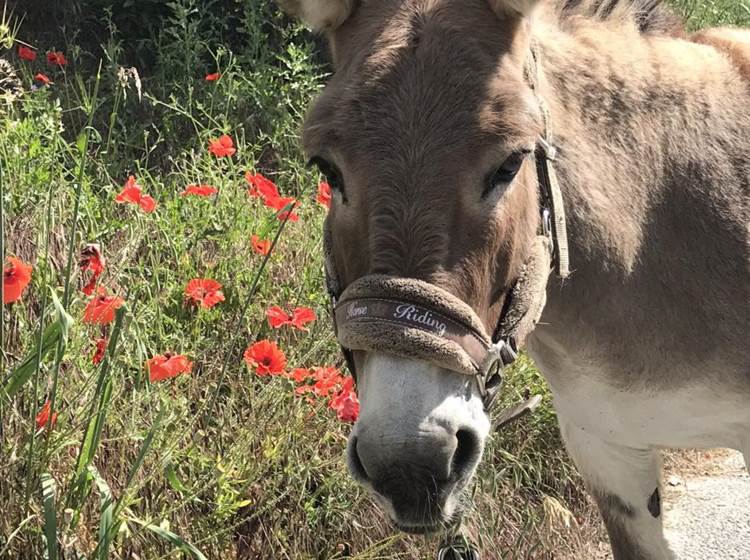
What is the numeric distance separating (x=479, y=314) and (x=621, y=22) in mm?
1054

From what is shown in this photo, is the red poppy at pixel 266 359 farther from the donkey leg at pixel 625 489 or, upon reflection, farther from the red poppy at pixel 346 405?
the donkey leg at pixel 625 489

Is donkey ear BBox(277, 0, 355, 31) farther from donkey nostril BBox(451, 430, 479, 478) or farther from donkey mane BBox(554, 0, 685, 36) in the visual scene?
donkey nostril BBox(451, 430, 479, 478)

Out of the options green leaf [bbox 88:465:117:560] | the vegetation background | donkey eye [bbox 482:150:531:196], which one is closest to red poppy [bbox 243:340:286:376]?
the vegetation background

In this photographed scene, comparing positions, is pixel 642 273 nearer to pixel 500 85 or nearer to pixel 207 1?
pixel 500 85

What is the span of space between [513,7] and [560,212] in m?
0.42

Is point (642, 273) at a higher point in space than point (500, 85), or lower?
lower

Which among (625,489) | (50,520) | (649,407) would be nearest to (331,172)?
(50,520)

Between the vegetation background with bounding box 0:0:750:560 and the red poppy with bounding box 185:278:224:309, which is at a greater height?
the red poppy with bounding box 185:278:224:309

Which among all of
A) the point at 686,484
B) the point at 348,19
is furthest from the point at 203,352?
the point at 686,484

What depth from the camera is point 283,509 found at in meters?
2.59

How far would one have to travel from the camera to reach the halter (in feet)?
4.88

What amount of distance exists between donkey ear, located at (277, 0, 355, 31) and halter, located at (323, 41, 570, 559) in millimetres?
398

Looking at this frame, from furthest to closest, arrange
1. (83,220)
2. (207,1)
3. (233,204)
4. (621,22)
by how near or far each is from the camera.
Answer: (207,1)
(233,204)
(83,220)
(621,22)

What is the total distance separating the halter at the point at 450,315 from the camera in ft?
4.88
